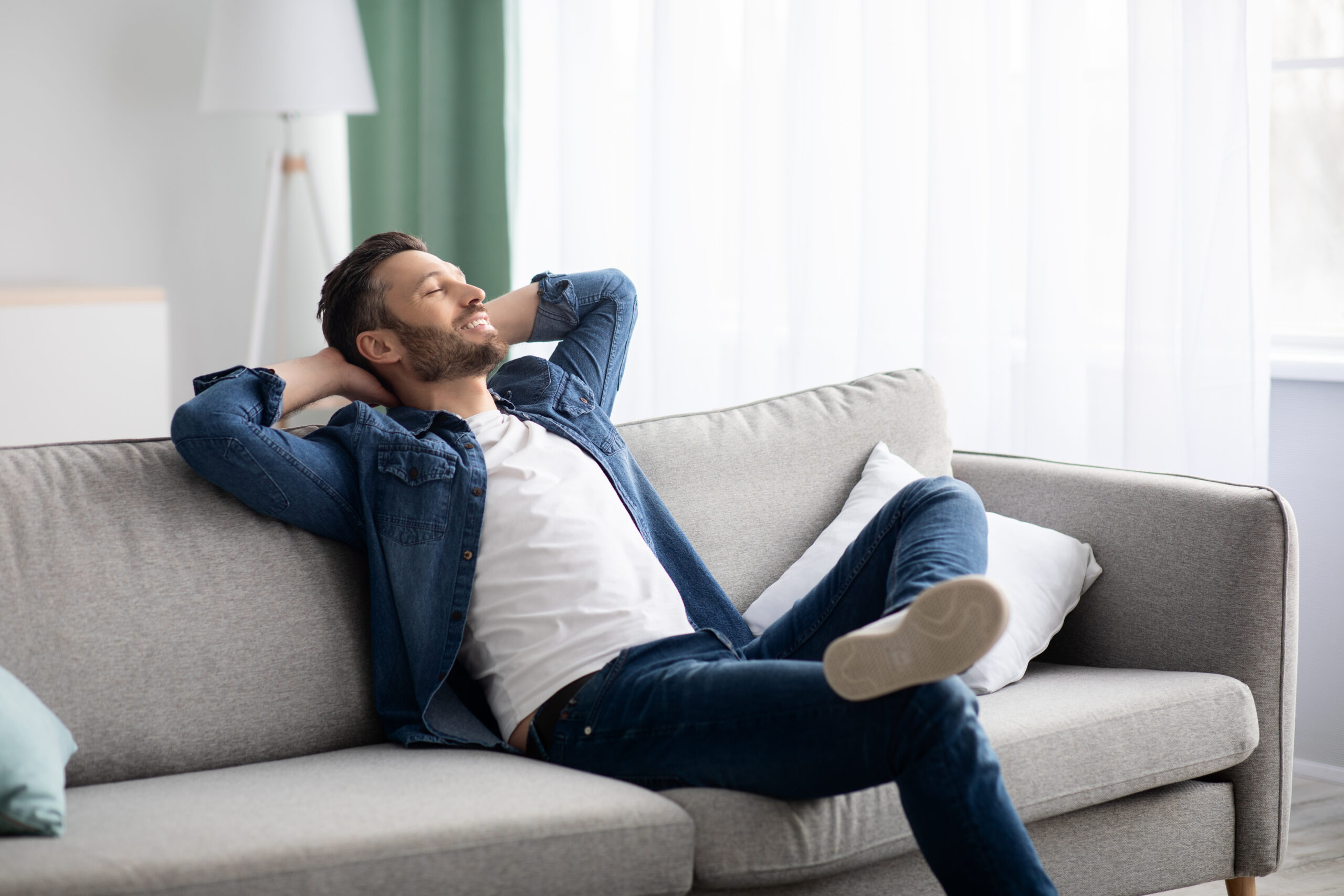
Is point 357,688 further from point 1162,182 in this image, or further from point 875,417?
point 1162,182

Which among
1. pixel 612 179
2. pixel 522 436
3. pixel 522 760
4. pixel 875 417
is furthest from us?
pixel 612 179

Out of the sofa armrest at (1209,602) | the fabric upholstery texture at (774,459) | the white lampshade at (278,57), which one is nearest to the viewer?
the sofa armrest at (1209,602)

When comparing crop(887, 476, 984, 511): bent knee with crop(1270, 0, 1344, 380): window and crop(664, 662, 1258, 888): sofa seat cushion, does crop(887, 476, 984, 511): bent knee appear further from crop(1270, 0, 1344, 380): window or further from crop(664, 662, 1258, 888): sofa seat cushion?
crop(1270, 0, 1344, 380): window

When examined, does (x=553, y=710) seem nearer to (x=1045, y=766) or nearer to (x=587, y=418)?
(x=587, y=418)

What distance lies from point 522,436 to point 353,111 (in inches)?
84.3

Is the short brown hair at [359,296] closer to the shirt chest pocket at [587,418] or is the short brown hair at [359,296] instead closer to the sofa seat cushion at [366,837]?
the shirt chest pocket at [587,418]

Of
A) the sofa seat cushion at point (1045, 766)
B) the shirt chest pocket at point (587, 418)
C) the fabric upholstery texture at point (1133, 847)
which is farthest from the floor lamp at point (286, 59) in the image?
the fabric upholstery texture at point (1133, 847)

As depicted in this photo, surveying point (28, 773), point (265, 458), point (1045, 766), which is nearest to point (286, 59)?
point (265, 458)

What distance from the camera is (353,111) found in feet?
12.0

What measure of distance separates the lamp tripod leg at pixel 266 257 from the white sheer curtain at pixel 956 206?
916 mm

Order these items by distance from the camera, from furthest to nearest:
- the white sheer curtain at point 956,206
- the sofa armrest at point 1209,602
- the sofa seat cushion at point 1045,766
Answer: the white sheer curtain at point 956,206
the sofa armrest at point 1209,602
the sofa seat cushion at point 1045,766

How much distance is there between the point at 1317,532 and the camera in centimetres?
258

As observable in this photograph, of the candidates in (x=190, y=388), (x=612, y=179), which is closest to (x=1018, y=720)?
(x=612, y=179)

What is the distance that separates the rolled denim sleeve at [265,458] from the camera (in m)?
1.62
